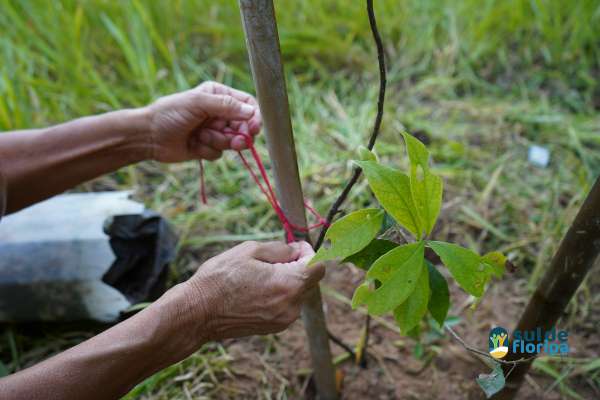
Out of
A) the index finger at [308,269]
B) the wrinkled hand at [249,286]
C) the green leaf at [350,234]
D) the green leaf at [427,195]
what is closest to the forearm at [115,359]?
the wrinkled hand at [249,286]

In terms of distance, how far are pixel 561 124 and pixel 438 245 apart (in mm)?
1533

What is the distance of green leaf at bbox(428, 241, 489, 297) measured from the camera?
2.06 feet

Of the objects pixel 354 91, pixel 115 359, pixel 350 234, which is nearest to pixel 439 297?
pixel 350 234

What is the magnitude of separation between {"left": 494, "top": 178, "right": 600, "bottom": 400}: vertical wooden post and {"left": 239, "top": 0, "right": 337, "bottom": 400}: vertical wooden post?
38 cm

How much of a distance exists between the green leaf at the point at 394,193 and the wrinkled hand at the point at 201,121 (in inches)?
18.1

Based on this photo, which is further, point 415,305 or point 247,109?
point 247,109

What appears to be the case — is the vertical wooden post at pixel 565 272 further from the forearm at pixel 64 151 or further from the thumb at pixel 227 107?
the forearm at pixel 64 151

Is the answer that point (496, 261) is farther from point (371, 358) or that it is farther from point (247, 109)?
point (371, 358)

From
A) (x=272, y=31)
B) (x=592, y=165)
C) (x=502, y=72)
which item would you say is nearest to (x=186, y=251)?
(x=272, y=31)

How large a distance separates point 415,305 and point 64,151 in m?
0.94

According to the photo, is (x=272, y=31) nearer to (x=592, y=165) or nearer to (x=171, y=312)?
(x=171, y=312)

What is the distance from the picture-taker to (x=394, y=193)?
64 cm

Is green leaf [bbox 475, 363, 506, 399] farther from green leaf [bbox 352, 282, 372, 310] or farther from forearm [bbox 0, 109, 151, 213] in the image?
forearm [bbox 0, 109, 151, 213]

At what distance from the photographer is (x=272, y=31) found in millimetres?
684
